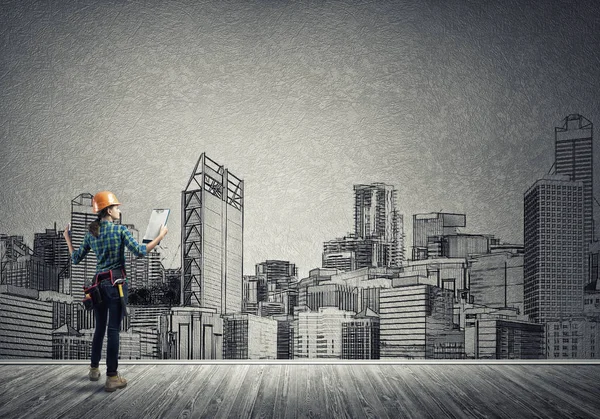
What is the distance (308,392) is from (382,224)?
2.04 metres

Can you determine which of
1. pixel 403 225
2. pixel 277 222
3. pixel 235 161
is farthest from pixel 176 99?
pixel 403 225

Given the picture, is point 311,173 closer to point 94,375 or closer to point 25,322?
point 94,375

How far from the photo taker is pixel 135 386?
4617 mm

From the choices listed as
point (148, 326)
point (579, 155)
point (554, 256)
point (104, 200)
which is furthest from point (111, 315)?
point (579, 155)

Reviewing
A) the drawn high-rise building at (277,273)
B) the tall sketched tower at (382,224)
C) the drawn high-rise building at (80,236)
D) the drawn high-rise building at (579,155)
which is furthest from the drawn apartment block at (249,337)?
the drawn high-rise building at (579,155)

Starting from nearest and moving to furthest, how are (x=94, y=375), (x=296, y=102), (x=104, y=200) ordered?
1. (x=104, y=200)
2. (x=94, y=375)
3. (x=296, y=102)

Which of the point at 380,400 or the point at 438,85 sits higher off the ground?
the point at 438,85

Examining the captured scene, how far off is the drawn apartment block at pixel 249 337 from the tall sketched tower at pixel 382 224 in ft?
3.78

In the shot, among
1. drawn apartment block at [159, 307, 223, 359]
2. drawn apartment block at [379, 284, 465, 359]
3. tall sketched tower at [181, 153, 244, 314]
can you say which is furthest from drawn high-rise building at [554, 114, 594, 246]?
drawn apartment block at [159, 307, 223, 359]

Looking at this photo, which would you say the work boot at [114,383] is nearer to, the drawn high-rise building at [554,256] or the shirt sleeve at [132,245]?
the shirt sleeve at [132,245]

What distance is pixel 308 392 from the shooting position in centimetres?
446

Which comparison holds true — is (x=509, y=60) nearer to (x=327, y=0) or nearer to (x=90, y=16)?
(x=327, y=0)

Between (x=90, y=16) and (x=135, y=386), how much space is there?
3480 millimetres

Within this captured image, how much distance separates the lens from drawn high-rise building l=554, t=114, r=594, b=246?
6020mm
